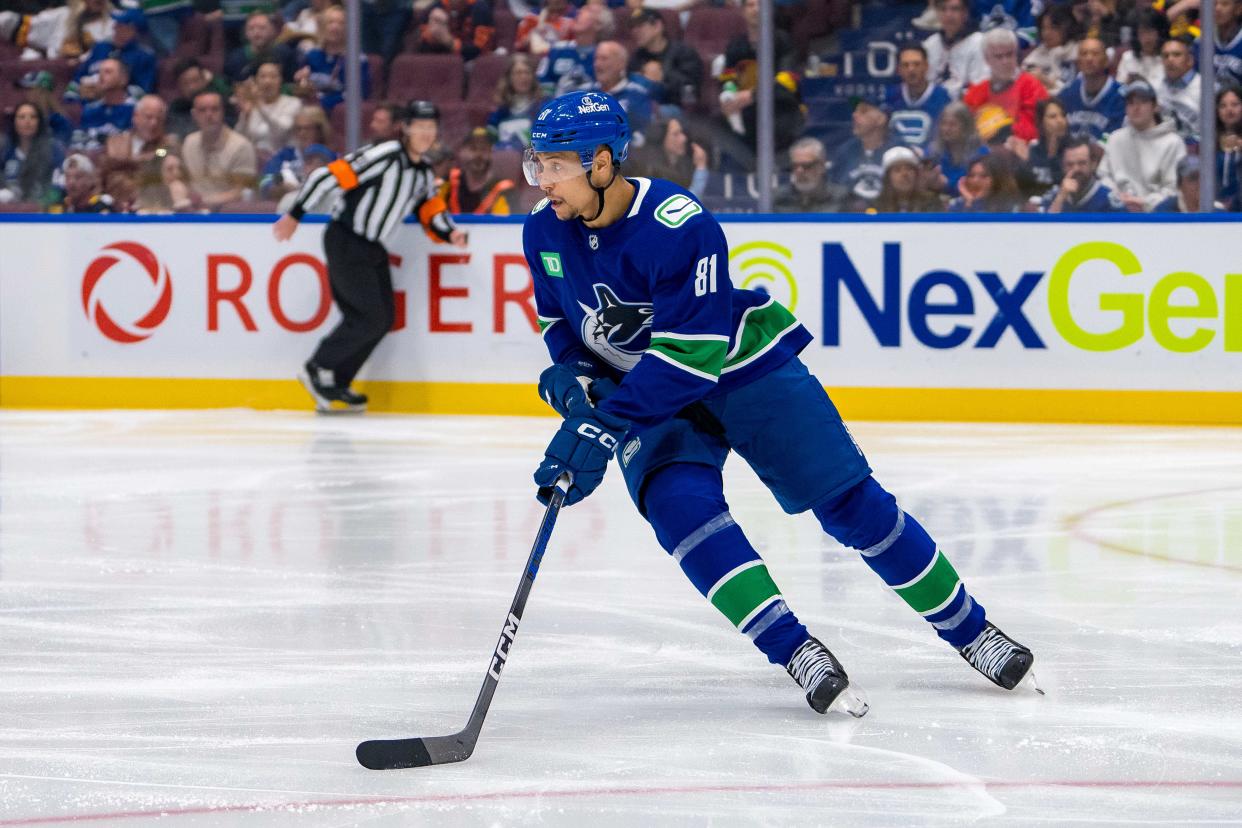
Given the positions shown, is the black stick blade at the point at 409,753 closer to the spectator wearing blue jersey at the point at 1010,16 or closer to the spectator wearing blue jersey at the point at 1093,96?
the spectator wearing blue jersey at the point at 1093,96

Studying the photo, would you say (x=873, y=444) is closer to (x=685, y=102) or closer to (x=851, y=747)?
(x=685, y=102)

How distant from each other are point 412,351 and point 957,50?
2538 millimetres

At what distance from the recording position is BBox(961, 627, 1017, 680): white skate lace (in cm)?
299

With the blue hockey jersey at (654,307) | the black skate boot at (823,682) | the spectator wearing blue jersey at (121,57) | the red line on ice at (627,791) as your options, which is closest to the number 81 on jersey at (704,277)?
the blue hockey jersey at (654,307)

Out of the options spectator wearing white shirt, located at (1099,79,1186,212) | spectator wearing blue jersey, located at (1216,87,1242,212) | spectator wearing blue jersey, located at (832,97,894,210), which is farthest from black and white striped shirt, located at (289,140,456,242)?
spectator wearing blue jersey, located at (1216,87,1242,212)

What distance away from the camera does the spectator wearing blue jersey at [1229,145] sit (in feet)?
23.4

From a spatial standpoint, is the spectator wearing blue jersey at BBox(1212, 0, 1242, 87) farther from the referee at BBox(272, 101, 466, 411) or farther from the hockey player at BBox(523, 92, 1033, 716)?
the hockey player at BBox(523, 92, 1033, 716)

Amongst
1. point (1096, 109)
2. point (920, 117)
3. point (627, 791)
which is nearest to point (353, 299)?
point (920, 117)

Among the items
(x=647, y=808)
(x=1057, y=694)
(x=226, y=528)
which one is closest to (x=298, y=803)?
(x=647, y=808)

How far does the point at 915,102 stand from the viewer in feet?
24.8

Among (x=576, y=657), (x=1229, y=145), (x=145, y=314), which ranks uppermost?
(x=1229, y=145)

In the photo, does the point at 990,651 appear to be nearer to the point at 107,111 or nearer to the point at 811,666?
the point at 811,666

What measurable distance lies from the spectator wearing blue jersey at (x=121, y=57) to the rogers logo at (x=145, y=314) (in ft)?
3.23

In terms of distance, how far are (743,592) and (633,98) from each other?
5351 mm
